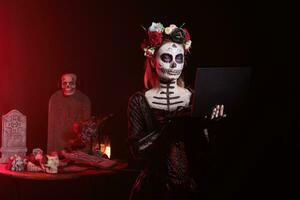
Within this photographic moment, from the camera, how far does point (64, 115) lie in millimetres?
4309

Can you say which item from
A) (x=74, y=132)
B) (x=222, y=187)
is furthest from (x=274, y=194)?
(x=74, y=132)

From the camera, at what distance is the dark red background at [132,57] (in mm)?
3838

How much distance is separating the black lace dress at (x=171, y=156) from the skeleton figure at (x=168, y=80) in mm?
115

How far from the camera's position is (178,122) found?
2980mm

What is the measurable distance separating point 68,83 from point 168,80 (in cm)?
128

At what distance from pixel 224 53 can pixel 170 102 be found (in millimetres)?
1001

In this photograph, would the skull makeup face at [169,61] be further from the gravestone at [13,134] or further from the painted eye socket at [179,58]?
the gravestone at [13,134]

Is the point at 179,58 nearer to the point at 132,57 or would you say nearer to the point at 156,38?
the point at 156,38

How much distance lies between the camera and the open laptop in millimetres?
2871

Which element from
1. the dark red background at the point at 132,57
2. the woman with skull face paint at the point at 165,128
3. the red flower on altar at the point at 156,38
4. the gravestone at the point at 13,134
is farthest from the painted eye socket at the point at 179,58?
the gravestone at the point at 13,134

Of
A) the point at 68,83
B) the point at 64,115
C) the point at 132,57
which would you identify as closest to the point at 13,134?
the point at 64,115

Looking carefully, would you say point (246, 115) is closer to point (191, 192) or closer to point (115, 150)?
point (191, 192)

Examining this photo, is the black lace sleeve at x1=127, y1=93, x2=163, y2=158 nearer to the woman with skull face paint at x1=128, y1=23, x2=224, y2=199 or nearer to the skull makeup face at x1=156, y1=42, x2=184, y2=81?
the woman with skull face paint at x1=128, y1=23, x2=224, y2=199

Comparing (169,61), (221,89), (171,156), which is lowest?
(171,156)
